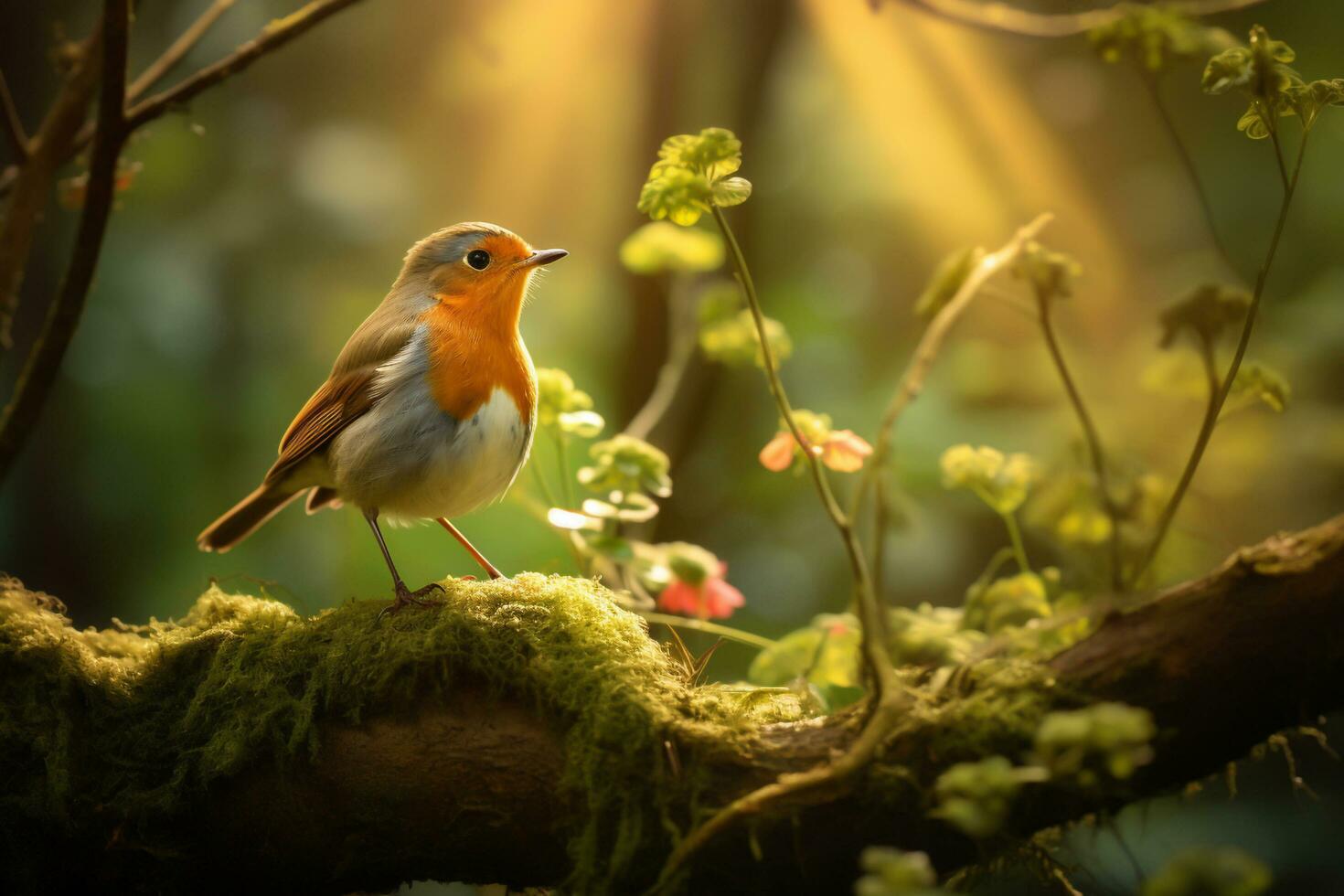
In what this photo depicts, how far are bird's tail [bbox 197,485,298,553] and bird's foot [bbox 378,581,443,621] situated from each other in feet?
2.67

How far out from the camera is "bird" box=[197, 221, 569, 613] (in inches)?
79.7

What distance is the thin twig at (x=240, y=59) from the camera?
6.46 feet

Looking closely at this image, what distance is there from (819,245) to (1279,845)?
3004 mm

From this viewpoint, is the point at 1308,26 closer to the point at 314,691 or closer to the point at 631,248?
the point at 631,248

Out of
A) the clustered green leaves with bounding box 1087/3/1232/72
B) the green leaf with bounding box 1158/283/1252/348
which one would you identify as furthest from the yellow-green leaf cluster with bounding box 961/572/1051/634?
the clustered green leaves with bounding box 1087/3/1232/72

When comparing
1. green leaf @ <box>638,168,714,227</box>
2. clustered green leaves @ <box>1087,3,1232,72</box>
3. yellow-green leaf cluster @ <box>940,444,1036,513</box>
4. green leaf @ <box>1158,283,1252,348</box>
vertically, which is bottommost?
yellow-green leaf cluster @ <box>940,444,1036,513</box>

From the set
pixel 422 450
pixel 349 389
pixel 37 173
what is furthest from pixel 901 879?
pixel 37 173

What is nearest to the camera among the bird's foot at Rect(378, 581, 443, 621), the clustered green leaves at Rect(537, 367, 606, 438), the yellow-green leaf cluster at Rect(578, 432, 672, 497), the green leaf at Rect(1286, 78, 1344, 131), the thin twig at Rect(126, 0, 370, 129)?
the green leaf at Rect(1286, 78, 1344, 131)

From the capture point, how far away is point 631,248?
8.03 feet

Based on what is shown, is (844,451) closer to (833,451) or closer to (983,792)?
(833,451)

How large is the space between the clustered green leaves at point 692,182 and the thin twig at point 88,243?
1.11m

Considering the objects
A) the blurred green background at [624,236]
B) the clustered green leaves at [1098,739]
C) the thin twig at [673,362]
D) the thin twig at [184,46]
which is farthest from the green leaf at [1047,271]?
the blurred green background at [624,236]

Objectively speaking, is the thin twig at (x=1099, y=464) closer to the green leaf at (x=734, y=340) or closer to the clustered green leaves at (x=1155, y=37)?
the clustered green leaves at (x=1155, y=37)

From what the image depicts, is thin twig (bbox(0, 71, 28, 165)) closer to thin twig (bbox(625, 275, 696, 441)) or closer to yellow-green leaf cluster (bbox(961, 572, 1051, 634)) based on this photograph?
thin twig (bbox(625, 275, 696, 441))
